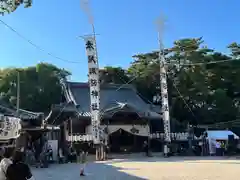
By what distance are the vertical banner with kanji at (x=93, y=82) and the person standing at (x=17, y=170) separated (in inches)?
622

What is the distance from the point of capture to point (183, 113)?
32.7 meters

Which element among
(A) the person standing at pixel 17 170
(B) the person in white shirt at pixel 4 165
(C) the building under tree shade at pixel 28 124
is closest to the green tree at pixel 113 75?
(C) the building under tree shade at pixel 28 124

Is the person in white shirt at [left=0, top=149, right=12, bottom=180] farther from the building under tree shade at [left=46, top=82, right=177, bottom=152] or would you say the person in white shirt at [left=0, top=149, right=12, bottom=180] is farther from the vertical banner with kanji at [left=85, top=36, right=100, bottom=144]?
the building under tree shade at [left=46, top=82, right=177, bottom=152]

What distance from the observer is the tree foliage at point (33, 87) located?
32188mm

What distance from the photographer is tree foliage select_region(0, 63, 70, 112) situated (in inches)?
1267

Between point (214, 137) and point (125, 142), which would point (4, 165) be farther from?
point (125, 142)

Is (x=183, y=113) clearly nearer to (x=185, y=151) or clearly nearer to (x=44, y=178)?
(x=185, y=151)

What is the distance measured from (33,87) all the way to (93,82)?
13623 mm

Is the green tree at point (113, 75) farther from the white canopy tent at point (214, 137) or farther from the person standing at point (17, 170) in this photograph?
the person standing at point (17, 170)

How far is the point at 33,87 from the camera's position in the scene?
32875 mm

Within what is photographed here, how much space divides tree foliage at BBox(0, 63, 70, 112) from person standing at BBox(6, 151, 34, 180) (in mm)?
27393

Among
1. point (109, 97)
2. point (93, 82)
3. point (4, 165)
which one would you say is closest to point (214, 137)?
point (93, 82)

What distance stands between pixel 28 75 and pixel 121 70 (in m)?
10.1

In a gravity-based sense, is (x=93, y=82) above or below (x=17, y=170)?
above
